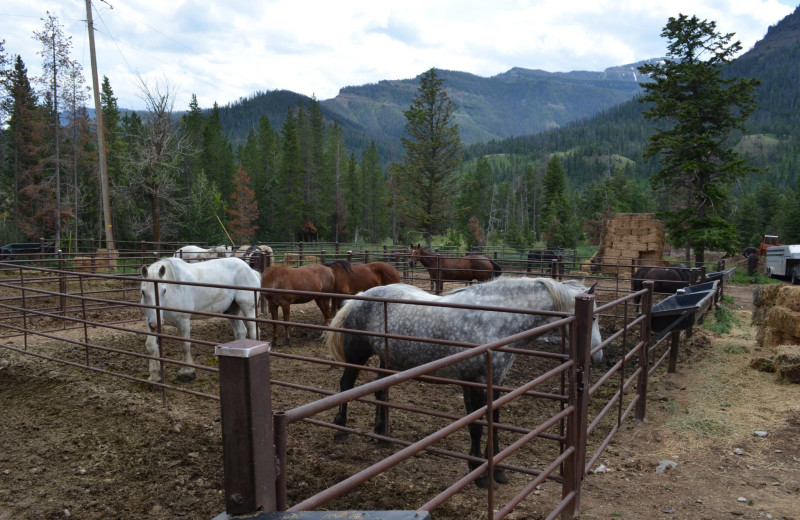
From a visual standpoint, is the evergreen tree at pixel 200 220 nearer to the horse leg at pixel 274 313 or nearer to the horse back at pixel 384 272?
the horse back at pixel 384 272

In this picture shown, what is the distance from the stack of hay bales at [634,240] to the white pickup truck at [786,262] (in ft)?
17.5

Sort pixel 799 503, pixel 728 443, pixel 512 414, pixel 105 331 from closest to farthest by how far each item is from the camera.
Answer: pixel 799 503
pixel 728 443
pixel 512 414
pixel 105 331

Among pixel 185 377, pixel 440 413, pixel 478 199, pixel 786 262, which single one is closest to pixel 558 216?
pixel 478 199

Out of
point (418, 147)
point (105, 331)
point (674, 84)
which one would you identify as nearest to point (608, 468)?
point (105, 331)

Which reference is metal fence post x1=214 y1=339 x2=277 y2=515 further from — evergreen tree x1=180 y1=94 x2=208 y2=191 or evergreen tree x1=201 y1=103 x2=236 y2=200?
evergreen tree x1=201 y1=103 x2=236 y2=200

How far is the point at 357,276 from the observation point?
10641 millimetres

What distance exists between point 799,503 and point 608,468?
1.27 m

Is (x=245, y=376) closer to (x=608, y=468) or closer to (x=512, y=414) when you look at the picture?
(x=608, y=468)

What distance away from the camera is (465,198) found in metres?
67.4

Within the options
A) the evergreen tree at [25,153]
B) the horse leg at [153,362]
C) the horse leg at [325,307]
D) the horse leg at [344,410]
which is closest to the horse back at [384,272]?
the horse leg at [325,307]

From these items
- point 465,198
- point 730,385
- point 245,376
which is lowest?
point 730,385

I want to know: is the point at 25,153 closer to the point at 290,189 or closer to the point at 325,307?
the point at 290,189

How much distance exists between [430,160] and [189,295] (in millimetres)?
31706

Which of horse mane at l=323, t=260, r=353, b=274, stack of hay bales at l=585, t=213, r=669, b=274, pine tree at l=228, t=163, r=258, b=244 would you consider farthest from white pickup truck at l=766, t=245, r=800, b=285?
pine tree at l=228, t=163, r=258, b=244
